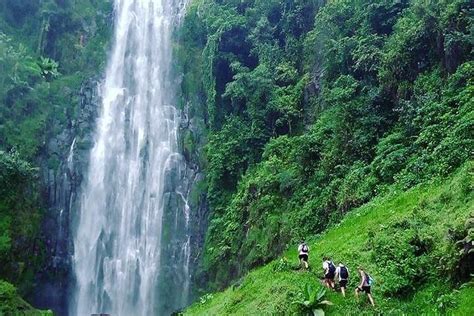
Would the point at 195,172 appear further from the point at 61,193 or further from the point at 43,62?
the point at 43,62

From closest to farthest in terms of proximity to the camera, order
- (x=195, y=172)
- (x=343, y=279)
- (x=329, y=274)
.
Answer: (x=343, y=279) < (x=329, y=274) < (x=195, y=172)

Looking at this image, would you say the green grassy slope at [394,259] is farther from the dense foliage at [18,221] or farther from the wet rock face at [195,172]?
the dense foliage at [18,221]

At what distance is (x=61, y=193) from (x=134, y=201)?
13.4ft

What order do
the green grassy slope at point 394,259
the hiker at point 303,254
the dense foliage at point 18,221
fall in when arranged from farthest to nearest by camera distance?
the dense foliage at point 18,221
the hiker at point 303,254
the green grassy slope at point 394,259

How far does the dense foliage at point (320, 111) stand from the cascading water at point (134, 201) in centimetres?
224

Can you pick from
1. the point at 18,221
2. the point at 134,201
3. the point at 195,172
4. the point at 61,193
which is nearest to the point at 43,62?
the point at 61,193

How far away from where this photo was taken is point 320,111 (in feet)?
77.0

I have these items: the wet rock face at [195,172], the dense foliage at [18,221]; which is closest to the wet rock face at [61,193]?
the dense foliage at [18,221]

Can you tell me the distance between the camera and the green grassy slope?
9922 mm

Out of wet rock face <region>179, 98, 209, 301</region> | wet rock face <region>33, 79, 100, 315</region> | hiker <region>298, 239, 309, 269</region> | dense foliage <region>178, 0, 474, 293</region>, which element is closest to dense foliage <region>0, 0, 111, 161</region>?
wet rock face <region>33, 79, 100, 315</region>

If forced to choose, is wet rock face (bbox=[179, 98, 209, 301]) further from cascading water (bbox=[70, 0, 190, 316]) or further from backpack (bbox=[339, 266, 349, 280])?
backpack (bbox=[339, 266, 349, 280])

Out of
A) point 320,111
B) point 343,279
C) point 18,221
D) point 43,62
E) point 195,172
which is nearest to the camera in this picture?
point 343,279

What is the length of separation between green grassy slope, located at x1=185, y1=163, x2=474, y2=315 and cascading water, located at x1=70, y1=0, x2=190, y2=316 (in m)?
11.0

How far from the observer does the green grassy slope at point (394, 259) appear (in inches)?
391
